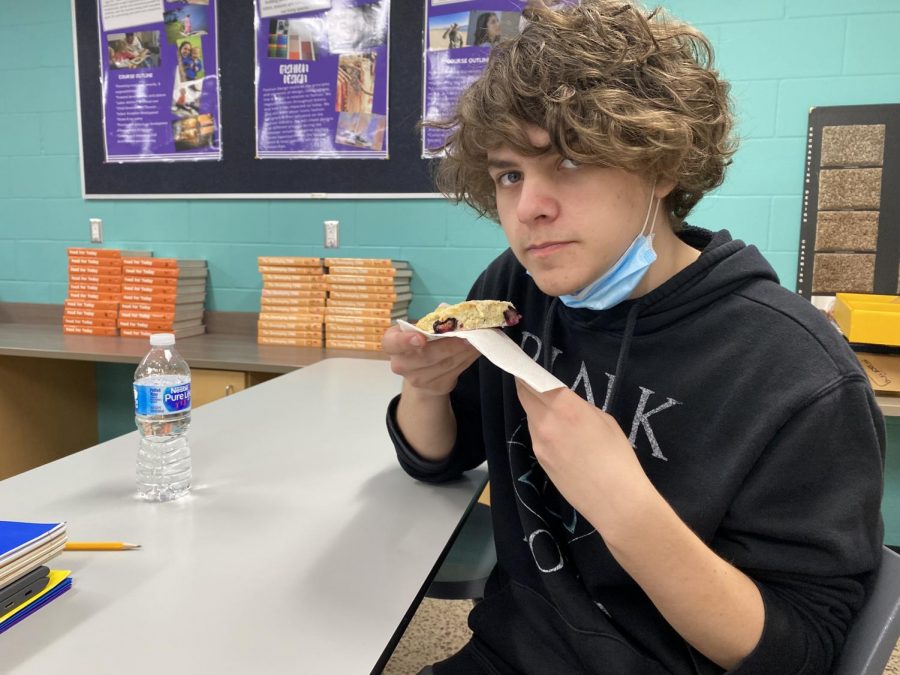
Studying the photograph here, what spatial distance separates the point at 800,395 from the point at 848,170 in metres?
2.09

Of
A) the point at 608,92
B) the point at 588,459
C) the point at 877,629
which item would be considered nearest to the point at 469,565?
the point at 588,459

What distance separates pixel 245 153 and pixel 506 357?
2.62m

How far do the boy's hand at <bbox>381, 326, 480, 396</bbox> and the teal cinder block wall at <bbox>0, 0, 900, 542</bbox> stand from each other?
5.05 feet

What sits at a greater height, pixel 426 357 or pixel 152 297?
pixel 426 357

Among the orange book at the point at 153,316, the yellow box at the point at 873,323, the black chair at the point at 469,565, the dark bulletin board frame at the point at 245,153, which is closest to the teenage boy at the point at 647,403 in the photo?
the black chair at the point at 469,565

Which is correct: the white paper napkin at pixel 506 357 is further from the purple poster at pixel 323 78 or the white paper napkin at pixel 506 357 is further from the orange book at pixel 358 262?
the purple poster at pixel 323 78

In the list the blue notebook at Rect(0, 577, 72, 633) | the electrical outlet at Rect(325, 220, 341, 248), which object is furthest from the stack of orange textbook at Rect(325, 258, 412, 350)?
the blue notebook at Rect(0, 577, 72, 633)

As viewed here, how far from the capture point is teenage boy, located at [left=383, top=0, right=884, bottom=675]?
715mm

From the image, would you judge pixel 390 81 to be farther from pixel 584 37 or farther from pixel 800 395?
pixel 800 395

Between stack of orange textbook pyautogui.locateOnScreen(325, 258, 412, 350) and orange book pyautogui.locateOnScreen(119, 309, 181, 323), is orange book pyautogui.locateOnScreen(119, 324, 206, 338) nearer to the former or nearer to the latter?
orange book pyautogui.locateOnScreen(119, 309, 181, 323)

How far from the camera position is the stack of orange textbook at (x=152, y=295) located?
290 centimetres

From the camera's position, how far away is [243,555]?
843 mm

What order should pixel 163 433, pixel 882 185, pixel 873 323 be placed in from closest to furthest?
pixel 163 433 < pixel 873 323 < pixel 882 185

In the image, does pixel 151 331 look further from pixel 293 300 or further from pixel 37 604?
pixel 37 604
